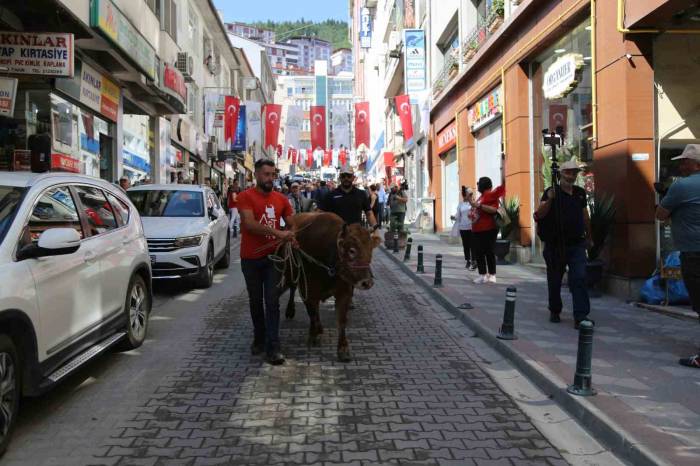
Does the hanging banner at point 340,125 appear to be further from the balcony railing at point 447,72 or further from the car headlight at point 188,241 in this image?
the car headlight at point 188,241

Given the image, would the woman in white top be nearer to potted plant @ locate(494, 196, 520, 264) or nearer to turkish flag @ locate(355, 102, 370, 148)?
potted plant @ locate(494, 196, 520, 264)

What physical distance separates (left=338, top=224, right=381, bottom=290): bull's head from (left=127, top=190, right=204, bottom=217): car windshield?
20.5 ft

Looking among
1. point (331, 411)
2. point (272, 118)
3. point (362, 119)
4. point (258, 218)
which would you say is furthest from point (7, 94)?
point (362, 119)

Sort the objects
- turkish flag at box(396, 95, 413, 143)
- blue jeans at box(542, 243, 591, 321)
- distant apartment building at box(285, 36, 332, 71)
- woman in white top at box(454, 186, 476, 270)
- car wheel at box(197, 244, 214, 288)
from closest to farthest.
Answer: blue jeans at box(542, 243, 591, 321) < car wheel at box(197, 244, 214, 288) < woman in white top at box(454, 186, 476, 270) < turkish flag at box(396, 95, 413, 143) < distant apartment building at box(285, 36, 332, 71)

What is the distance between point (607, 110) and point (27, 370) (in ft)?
28.8

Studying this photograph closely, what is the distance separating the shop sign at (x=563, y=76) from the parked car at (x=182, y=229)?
6.93 metres

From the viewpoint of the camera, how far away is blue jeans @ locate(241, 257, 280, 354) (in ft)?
19.5

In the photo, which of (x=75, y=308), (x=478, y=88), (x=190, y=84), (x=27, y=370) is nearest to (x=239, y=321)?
(x=75, y=308)

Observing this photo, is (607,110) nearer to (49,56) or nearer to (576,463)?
(576,463)

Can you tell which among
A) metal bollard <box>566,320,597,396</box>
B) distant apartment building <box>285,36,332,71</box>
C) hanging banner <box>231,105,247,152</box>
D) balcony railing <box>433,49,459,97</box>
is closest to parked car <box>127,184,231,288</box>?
metal bollard <box>566,320,597,396</box>

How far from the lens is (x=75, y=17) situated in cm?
1134

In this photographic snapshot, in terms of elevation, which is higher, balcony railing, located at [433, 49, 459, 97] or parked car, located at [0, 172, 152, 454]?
balcony railing, located at [433, 49, 459, 97]

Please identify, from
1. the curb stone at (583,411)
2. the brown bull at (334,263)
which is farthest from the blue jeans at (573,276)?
the brown bull at (334,263)

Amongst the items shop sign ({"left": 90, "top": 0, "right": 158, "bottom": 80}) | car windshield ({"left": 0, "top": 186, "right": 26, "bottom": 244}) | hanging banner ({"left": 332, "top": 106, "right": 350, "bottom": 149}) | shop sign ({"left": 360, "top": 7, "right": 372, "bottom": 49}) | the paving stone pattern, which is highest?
shop sign ({"left": 360, "top": 7, "right": 372, "bottom": 49})
